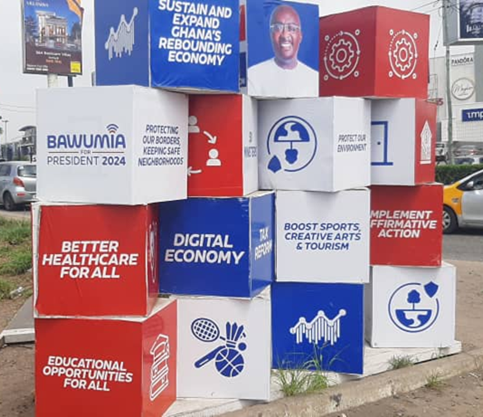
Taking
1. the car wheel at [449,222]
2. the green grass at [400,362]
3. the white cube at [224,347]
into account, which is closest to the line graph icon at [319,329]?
the white cube at [224,347]

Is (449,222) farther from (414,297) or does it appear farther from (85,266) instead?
(85,266)

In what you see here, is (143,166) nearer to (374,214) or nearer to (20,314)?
(374,214)

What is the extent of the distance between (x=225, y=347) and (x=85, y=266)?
3.17ft

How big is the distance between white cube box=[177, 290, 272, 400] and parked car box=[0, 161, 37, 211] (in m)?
17.7

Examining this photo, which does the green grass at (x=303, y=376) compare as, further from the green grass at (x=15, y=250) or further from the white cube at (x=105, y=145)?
the green grass at (x=15, y=250)

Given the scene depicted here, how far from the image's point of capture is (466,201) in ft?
43.1

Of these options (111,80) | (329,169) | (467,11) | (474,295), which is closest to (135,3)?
(111,80)

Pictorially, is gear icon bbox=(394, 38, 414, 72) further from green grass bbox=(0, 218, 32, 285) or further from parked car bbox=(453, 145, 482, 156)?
parked car bbox=(453, 145, 482, 156)

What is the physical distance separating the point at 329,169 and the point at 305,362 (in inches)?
48.9

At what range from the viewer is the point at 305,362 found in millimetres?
4469

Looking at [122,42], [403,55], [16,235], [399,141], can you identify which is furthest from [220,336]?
[16,235]

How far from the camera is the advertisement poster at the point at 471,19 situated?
23.2m

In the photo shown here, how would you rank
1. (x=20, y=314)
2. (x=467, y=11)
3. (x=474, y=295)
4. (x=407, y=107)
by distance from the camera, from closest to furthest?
(x=407, y=107), (x=20, y=314), (x=474, y=295), (x=467, y=11)

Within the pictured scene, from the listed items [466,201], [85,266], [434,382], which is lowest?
[434,382]
